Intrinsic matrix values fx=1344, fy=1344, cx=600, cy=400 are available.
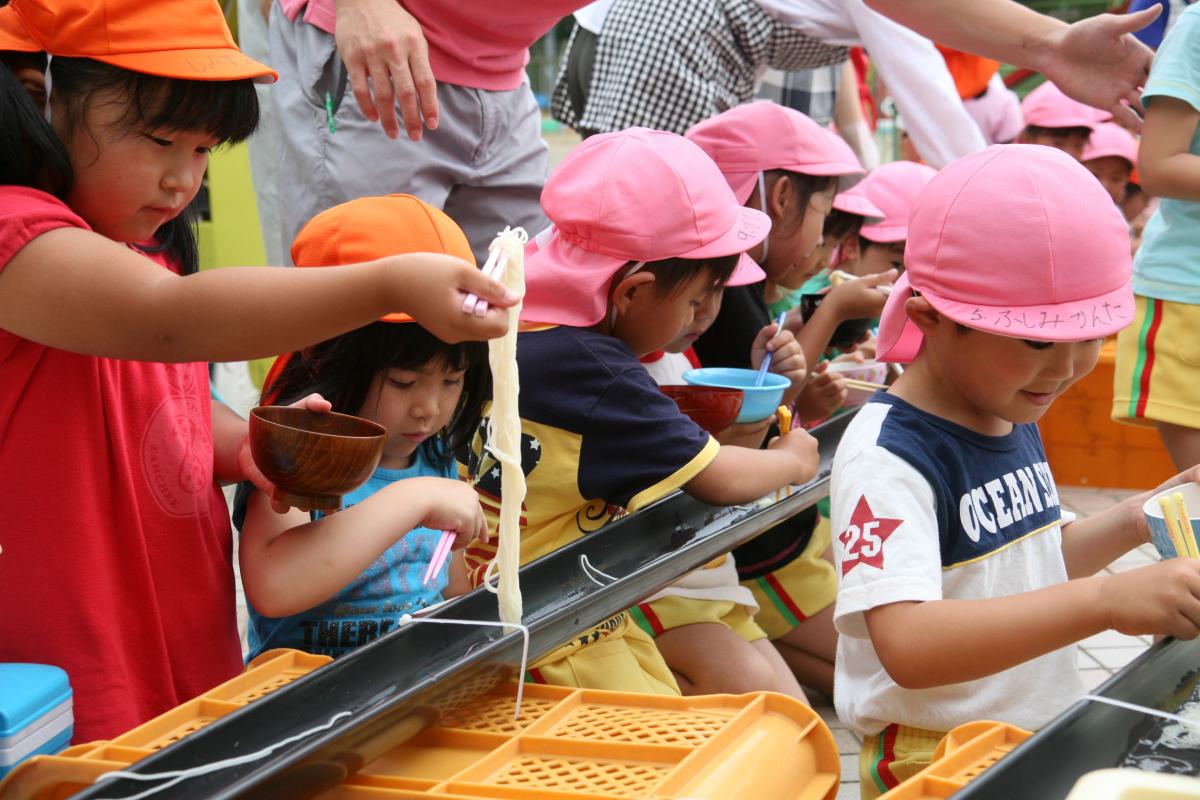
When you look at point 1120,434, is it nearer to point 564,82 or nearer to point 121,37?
point 564,82

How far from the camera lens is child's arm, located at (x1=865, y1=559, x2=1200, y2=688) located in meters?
1.57

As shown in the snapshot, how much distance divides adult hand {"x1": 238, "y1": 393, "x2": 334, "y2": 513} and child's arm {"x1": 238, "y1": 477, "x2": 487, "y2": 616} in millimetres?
46

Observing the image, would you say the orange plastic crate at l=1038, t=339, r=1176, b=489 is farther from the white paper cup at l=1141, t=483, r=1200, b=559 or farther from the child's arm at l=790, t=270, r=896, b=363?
the white paper cup at l=1141, t=483, r=1200, b=559

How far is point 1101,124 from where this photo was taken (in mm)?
6043

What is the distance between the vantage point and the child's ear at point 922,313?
1889mm

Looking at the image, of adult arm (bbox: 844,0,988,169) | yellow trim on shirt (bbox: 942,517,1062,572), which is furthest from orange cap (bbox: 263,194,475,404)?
adult arm (bbox: 844,0,988,169)

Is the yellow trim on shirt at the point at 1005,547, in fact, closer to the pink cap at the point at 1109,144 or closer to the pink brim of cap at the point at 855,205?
the pink brim of cap at the point at 855,205

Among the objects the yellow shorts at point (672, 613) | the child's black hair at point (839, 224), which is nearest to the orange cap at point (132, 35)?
the yellow shorts at point (672, 613)

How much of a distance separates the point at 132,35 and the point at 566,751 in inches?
40.4

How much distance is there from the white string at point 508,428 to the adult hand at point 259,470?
348mm

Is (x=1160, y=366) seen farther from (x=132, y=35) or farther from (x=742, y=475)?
(x=132, y=35)

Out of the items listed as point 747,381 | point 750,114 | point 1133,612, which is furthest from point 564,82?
point 1133,612

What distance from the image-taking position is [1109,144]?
19.6 ft

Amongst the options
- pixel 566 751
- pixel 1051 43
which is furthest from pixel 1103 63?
pixel 566 751
